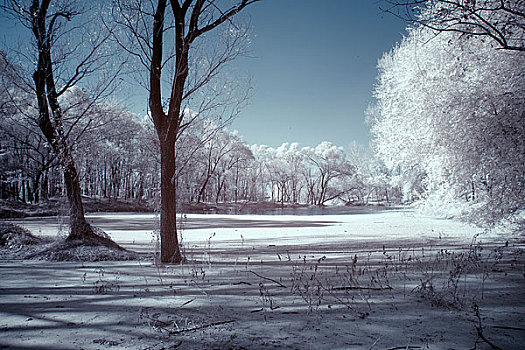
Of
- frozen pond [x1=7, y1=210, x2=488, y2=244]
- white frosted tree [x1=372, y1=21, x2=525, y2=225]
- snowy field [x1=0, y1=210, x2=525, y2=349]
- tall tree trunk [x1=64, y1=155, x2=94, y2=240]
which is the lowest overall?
frozen pond [x1=7, y1=210, x2=488, y2=244]

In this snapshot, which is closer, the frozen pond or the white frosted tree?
the white frosted tree

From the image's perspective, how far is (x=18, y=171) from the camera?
33344 mm

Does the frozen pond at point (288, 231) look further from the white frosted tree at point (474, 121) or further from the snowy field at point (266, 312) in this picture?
the snowy field at point (266, 312)

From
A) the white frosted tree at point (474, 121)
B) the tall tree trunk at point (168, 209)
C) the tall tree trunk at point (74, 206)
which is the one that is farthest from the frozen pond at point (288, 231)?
the white frosted tree at point (474, 121)

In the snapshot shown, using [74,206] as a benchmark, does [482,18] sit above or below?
above

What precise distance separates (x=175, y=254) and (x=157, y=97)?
A: 319 cm

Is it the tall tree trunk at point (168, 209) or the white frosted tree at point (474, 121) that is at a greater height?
the white frosted tree at point (474, 121)

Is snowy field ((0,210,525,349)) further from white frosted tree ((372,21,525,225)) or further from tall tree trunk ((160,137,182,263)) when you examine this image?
white frosted tree ((372,21,525,225))

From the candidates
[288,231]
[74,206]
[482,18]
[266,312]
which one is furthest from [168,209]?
[288,231]

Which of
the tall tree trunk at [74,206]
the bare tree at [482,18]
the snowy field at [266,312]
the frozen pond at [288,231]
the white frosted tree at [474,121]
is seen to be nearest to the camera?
the snowy field at [266,312]

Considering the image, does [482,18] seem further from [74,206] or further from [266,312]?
[74,206]

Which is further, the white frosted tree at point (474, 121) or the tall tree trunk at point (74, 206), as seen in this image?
the white frosted tree at point (474, 121)

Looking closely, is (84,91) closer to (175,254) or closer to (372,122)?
(175,254)

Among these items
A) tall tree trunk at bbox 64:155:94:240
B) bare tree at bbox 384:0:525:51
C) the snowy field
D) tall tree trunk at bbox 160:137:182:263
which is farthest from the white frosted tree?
tall tree trunk at bbox 64:155:94:240
